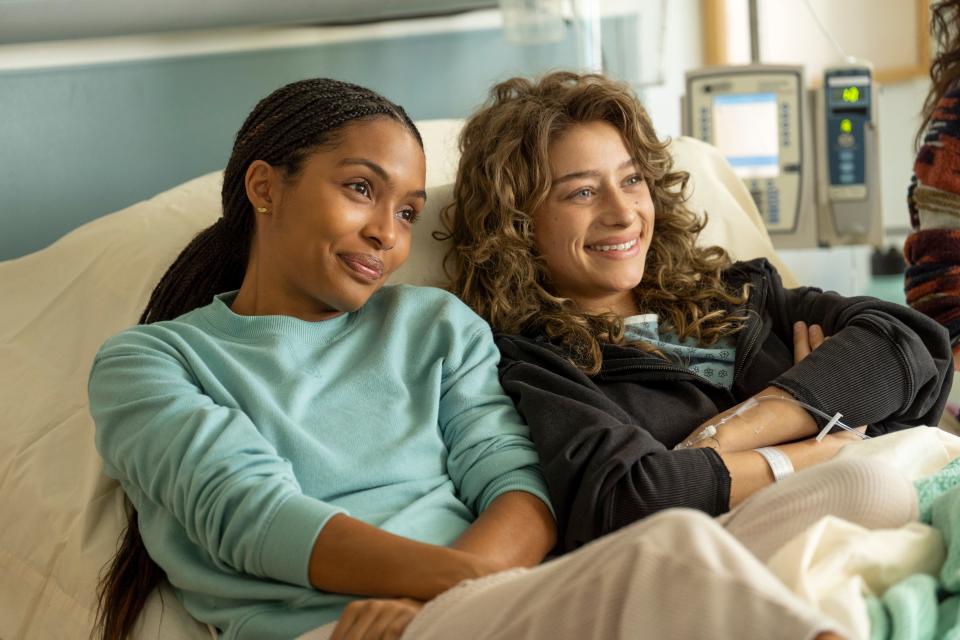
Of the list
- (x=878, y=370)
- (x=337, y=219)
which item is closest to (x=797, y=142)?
(x=878, y=370)

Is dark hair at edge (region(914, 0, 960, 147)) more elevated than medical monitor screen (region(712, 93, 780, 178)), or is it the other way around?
dark hair at edge (region(914, 0, 960, 147))

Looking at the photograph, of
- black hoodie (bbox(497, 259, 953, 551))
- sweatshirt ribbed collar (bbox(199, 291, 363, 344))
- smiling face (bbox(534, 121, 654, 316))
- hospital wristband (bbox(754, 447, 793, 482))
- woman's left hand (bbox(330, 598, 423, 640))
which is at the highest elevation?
smiling face (bbox(534, 121, 654, 316))

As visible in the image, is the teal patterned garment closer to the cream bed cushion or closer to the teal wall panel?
the cream bed cushion

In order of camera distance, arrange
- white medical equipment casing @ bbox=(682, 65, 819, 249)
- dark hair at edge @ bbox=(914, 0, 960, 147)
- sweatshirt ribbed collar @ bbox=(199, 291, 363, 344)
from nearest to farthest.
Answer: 1. sweatshirt ribbed collar @ bbox=(199, 291, 363, 344)
2. dark hair at edge @ bbox=(914, 0, 960, 147)
3. white medical equipment casing @ bbox=(682, 65, 819, 249)

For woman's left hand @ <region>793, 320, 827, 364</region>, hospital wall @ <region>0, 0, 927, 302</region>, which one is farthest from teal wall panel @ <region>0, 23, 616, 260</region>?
woman's left hand @ <region>793, 320, 827, 364</region>

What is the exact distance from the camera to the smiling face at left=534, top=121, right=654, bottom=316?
169cm

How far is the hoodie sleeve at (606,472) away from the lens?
1.36 meters

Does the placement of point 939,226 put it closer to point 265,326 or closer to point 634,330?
point 634,330

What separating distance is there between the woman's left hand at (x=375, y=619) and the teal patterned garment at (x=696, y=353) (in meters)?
0.66

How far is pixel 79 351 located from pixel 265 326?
0.47 meters

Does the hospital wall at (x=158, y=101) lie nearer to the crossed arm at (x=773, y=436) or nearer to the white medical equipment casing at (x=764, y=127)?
the white medical equipment casing at (x=764, y=127)

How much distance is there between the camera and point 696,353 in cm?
167

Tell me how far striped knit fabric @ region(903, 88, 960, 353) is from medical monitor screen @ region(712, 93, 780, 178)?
1111 mm

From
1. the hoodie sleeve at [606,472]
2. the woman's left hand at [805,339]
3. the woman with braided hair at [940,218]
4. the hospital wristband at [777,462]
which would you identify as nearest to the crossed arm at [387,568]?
the hoodie sleeve at [606,472]
